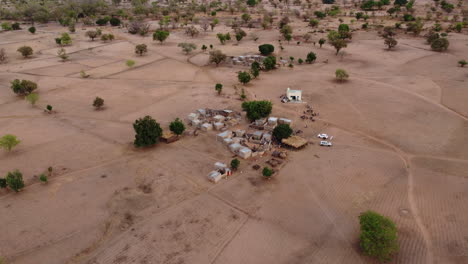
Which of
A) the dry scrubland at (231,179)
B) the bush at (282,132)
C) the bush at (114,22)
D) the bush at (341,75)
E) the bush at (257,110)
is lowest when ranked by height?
the dry scrubland at (231,179)

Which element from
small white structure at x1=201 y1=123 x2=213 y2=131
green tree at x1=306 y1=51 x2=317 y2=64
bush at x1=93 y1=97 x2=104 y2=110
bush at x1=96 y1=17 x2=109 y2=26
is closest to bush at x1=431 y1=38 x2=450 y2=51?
green tree at x1=306 y1=51 x2=317 y2=64

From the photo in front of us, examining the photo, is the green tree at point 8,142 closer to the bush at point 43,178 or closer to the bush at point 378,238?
the bush at point 43,178

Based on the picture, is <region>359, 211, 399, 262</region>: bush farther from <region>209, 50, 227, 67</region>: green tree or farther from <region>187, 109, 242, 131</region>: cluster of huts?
<region>209, 50, 227, 67</region>: green tree

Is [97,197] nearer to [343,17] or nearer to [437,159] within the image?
[437,159]

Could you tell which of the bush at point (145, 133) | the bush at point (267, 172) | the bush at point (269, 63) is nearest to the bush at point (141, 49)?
the bush at point (269, 63)

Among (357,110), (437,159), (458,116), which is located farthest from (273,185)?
(458,116)

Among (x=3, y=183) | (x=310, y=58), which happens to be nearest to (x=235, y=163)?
(x=3, y=183)

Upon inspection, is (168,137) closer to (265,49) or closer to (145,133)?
(145,133)
